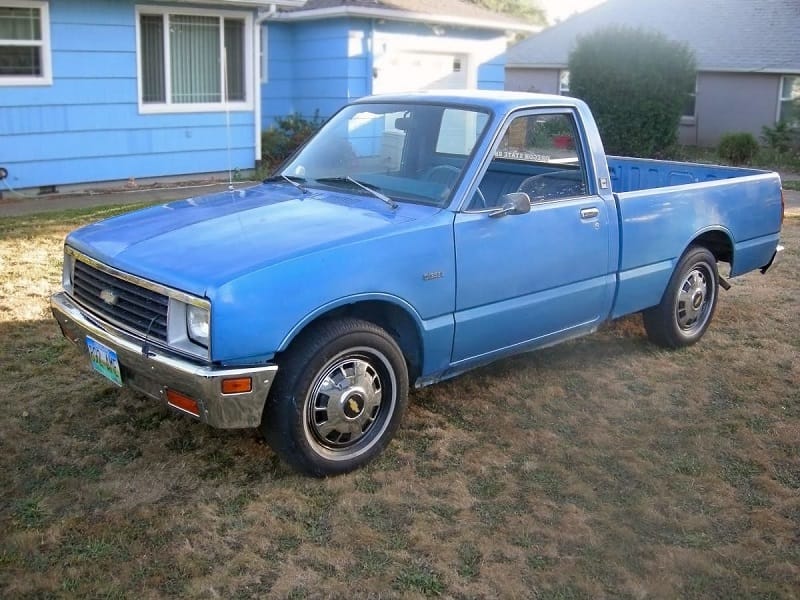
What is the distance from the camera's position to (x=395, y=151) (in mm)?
5230

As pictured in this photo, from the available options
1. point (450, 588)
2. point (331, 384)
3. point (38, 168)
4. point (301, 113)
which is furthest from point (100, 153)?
point (450, 588)

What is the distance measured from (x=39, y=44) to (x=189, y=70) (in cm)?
239

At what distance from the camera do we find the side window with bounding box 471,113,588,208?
533cm

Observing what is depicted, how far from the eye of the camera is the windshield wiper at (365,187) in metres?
4.75

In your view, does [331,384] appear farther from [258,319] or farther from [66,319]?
[66,319]

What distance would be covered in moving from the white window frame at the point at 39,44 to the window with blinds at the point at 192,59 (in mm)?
1407

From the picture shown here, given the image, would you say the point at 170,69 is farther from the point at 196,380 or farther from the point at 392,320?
the point at 196,380

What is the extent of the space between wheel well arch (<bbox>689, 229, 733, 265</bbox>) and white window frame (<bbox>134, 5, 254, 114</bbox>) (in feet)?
29.6

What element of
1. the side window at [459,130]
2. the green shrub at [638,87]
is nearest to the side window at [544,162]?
the side window at [459,130]

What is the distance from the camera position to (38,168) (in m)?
11.9

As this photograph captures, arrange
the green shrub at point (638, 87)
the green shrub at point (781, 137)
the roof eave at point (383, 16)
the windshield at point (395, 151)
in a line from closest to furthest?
the windshield at point (395, 151), the roof eave at point (383, 16), the green shrub at point (638, 87), the green shrub at point (781, 137)

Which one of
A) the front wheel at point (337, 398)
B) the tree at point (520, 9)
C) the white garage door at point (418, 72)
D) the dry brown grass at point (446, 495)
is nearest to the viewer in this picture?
the dry brown grass at point (446, 495)

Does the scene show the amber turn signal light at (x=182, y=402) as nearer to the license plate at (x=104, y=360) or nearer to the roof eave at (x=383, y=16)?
the license plate at (x=104, y=360)

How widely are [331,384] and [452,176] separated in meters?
1.39
